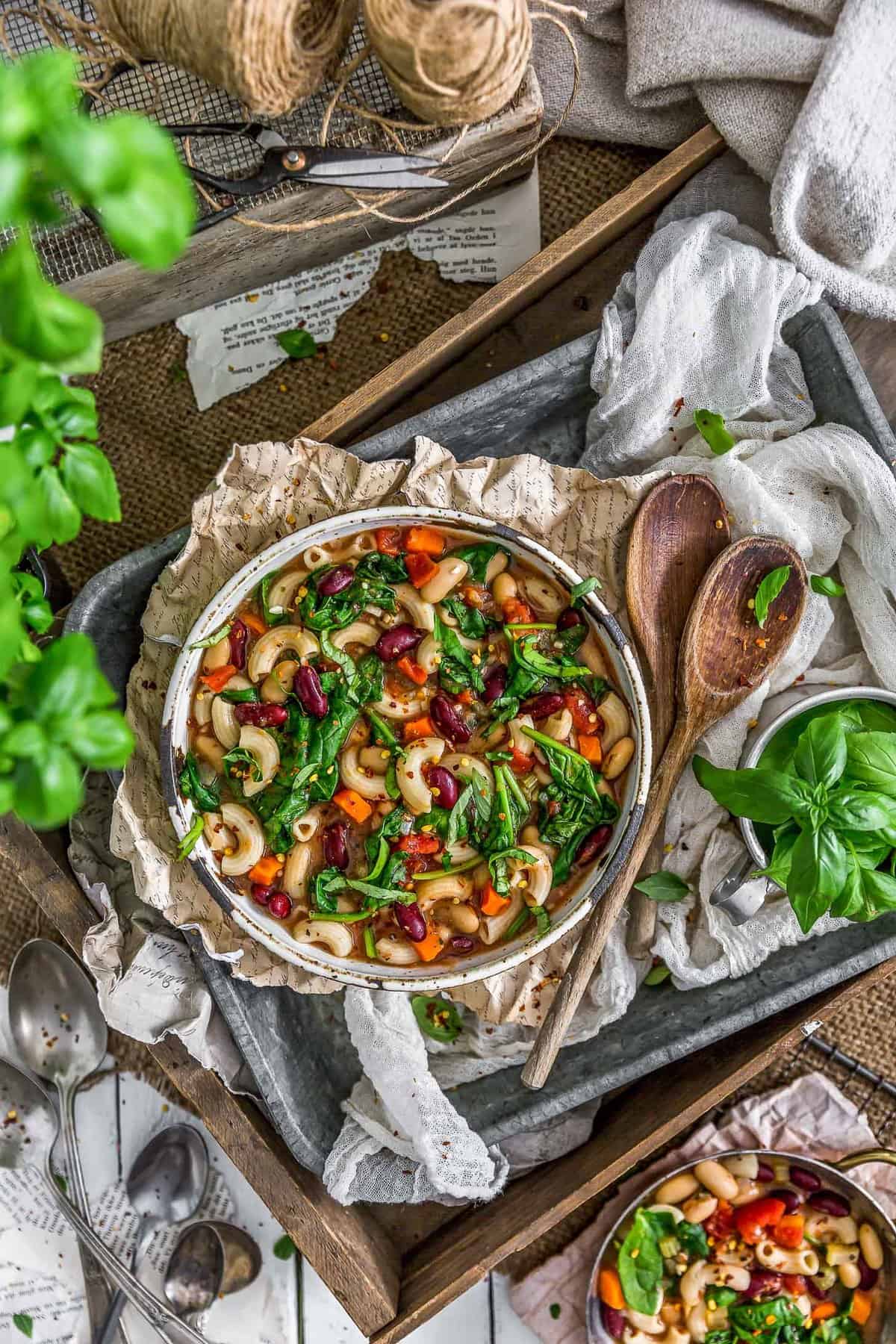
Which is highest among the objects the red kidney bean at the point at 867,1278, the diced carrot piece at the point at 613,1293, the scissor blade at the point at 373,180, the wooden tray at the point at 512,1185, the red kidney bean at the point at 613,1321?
the scissor blade at the point at 373,180

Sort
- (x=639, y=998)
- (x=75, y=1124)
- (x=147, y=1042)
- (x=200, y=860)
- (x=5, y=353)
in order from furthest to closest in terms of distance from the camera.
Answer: (x=75, y=1124) → (x=639, y=998) → (x=147, y=1042) → (x=200, y=860) → (x=5, y=353)

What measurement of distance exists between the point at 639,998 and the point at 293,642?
3.22 ft

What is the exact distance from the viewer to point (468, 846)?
77.5 inches

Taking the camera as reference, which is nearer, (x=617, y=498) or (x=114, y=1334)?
(x=617, y=498)

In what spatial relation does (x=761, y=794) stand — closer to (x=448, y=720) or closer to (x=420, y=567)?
(x=448, y=720)

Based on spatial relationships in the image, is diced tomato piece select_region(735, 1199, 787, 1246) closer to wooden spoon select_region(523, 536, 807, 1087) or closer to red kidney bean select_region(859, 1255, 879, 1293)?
red kidney bean select_region(859, 1255, 879, 1293)

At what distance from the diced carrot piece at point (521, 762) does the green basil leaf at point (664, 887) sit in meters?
0.33

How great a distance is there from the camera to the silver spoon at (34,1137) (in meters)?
2.41

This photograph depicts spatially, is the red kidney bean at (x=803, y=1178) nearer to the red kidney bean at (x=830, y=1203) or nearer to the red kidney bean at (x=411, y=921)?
the red kidney bean at (x=830, y=1203)

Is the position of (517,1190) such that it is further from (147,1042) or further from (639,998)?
(147,1042)

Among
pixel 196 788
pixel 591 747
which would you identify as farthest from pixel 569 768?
pixel 196 788

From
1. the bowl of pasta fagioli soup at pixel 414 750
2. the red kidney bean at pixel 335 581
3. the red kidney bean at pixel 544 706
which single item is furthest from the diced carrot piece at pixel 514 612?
the red kidney bean at pixel 335 581

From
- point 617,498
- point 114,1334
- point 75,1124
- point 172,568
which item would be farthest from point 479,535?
point 114,1334

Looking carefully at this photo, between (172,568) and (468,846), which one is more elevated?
(172,568)
